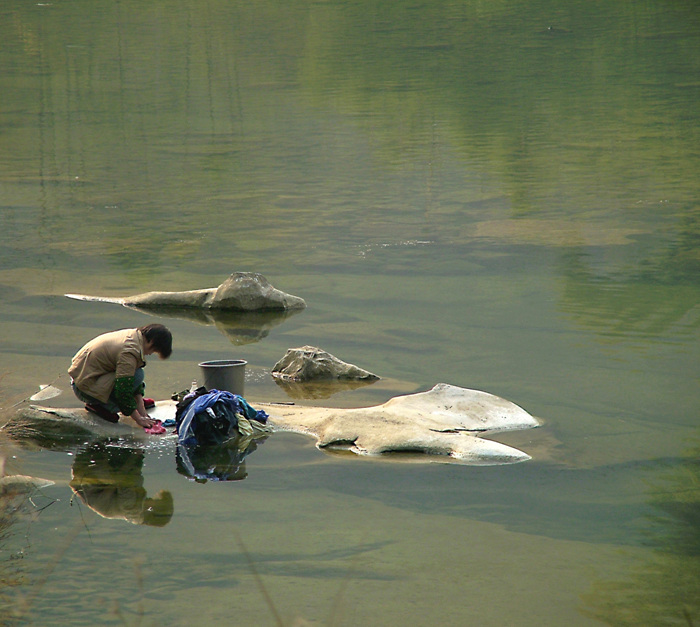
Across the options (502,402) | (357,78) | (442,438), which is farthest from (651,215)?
(357,78)

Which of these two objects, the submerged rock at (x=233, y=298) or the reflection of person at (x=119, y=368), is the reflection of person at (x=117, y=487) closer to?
the reflection of person at (x=119, y=368)

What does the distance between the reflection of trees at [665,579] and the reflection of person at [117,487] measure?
2.11 metres

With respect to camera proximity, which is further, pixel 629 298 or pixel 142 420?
pixel 629 298

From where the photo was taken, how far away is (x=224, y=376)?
21.5 feet

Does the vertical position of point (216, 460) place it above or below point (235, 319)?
below

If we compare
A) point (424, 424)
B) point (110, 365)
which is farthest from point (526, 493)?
point (110, 365)

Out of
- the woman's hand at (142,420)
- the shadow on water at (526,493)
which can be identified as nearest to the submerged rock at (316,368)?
the woman's hand at (142,420)

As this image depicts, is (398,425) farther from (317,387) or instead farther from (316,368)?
(316,368)

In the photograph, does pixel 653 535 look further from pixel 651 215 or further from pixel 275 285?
pixel 651 215

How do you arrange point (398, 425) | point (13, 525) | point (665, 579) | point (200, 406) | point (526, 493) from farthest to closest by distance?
point (398, 425), point (200, 406), point (526, 493), point (13, 525), point (665, 579)

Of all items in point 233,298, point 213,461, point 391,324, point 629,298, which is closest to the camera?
point 213,461

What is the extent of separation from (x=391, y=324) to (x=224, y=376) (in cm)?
280

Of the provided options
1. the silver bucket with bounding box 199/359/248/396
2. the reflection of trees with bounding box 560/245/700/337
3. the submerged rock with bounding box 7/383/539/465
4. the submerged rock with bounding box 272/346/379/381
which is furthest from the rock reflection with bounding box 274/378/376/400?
the reflection of trees with bounding box 560/245/700/337

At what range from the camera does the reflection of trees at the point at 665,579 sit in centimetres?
439
